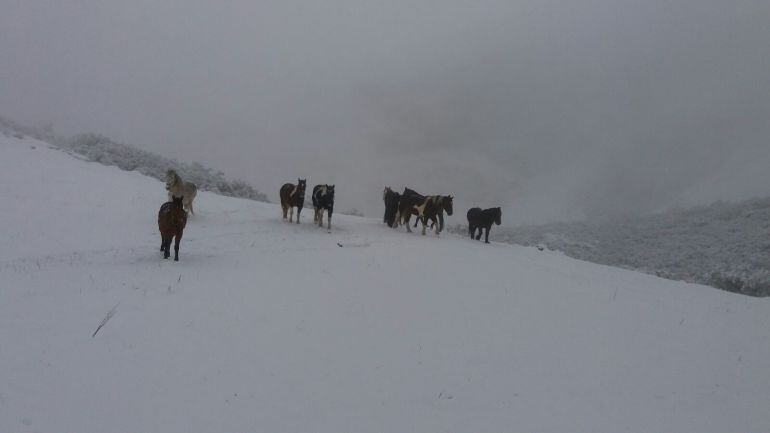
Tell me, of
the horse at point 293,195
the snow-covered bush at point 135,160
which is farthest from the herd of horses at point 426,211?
the snow-covered bush at point 135,160

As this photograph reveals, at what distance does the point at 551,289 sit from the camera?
422 inches

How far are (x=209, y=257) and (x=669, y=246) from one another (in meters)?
24.1

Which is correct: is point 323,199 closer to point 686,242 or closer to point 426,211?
point 426,211


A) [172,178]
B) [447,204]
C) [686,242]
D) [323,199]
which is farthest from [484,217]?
[172,178]

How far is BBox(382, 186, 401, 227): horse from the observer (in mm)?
21031

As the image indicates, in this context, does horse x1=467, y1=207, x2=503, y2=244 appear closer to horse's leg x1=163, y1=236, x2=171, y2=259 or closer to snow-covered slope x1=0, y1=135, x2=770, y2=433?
snow-covered slope x1=0, y1=135, x2=770, y2=433

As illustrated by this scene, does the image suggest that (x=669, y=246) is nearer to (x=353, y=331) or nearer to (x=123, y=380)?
(x=353, y=331)

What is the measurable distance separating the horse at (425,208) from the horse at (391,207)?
18.9 inches

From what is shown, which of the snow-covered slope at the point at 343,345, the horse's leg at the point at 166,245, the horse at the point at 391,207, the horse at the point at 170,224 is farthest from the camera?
the horse at the point at 391,207

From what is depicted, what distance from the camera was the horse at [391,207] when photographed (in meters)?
21.0

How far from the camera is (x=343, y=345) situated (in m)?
6.12

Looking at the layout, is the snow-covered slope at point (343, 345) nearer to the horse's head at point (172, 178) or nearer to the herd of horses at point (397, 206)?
the horse's head at point (172, 178)

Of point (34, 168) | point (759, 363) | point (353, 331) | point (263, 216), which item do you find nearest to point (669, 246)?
point (759, 363)

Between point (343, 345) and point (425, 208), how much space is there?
44.8 feet
